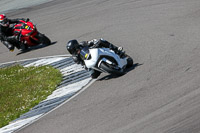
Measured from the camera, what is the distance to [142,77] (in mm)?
10555

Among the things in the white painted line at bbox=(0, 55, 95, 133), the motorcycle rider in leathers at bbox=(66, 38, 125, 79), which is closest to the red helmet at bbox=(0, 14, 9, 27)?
the white painted line at bbox=(0, 55, 95, 133)

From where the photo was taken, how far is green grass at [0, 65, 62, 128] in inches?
465

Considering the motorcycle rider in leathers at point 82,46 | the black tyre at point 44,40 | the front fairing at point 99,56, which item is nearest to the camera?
the front fairing at point 99,56

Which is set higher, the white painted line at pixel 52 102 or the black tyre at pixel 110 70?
the black tyre at pixel 110 70

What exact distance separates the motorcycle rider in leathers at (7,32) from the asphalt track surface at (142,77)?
52 centimetres

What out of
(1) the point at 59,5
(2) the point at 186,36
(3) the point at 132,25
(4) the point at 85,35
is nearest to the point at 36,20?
(1) the point at 59,5

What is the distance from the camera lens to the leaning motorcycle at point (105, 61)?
11.4 m

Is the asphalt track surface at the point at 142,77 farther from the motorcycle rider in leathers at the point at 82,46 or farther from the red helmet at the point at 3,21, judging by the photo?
the red helmet at the point at 3,21

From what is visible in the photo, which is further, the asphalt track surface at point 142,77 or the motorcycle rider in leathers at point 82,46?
the motorcycle rider in leathers at point 82,46

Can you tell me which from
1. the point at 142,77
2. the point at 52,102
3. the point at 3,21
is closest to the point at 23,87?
the point at 52,102

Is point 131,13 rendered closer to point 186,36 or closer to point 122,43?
point 122,43

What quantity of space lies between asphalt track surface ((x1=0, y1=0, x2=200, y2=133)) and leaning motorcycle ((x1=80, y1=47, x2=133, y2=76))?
0.27m

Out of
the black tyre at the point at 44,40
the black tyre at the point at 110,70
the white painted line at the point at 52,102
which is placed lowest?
the black tyre at the point at 44,40

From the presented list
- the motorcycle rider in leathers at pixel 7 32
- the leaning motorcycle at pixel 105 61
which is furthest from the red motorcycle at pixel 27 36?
the leaning motorcycle at pixel 105 61
